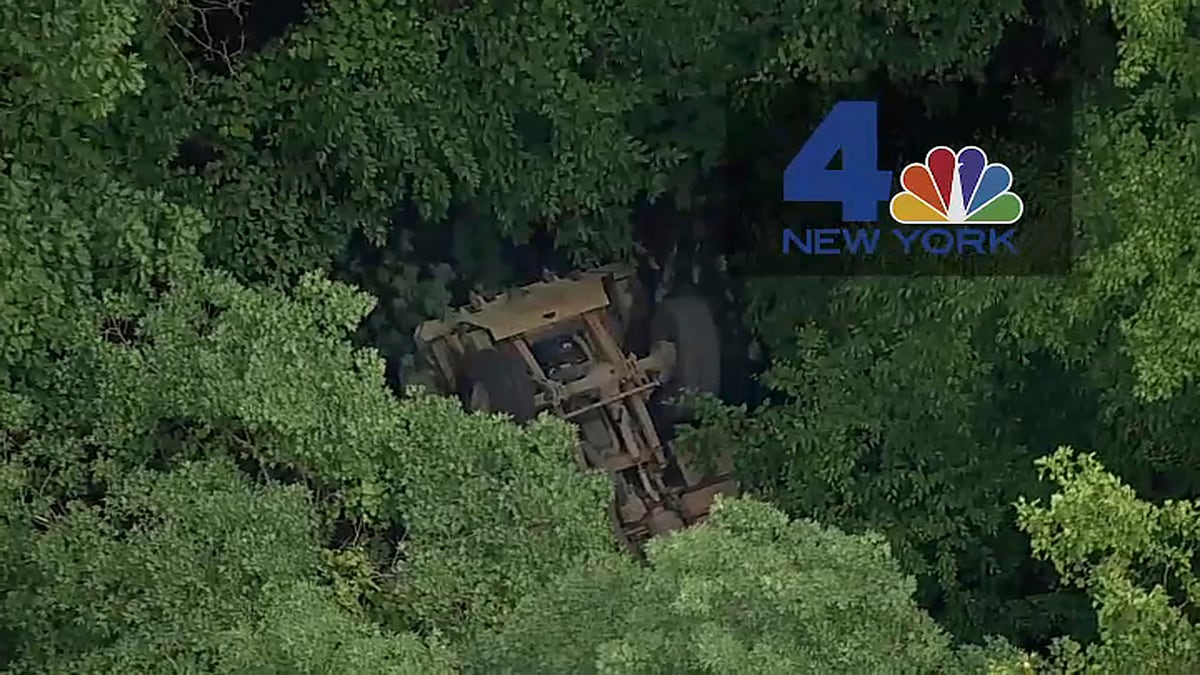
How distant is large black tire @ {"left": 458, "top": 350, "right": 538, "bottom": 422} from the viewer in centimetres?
994

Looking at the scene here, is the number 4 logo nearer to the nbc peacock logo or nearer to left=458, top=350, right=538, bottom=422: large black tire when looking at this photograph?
the nbc peacock logo

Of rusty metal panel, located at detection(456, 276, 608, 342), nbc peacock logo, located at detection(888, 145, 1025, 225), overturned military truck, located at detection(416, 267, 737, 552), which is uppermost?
nbc peacock logo, located at detection(888, 145, 1025, 225)

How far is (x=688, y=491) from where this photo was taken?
1015cm

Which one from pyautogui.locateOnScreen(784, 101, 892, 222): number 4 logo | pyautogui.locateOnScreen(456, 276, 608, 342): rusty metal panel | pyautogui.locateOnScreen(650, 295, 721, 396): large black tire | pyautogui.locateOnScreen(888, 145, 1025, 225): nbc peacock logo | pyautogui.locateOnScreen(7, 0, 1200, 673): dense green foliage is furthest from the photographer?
pyautogui.locateOnScreen(650, 295, 721, 396): large black tire

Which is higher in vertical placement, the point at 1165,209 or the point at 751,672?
the point at 1165,209

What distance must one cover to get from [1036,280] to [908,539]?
1.75m

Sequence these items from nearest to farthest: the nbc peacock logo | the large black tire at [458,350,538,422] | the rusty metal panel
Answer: the nbc peacock logo, the large black tire at [458,350,538,422], the rusty metal panel

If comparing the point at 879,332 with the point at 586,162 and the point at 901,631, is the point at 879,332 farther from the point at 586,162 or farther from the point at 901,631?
the point at 901,631

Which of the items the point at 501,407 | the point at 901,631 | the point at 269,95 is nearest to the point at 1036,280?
the point at 901,631

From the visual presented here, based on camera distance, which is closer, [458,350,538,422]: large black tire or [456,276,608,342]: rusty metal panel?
[458,350,538,422]: large black tire

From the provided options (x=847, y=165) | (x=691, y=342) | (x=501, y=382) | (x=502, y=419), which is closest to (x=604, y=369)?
(x=691, y=342)

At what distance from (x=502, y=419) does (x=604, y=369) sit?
118 inches

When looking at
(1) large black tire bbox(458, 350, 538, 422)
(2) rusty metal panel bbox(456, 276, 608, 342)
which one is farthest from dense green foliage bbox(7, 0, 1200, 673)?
(1) large black tire bbox(458, 350, 538, 422)

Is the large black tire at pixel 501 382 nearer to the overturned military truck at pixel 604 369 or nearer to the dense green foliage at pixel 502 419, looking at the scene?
the overturned military truck at pixel 604 369
